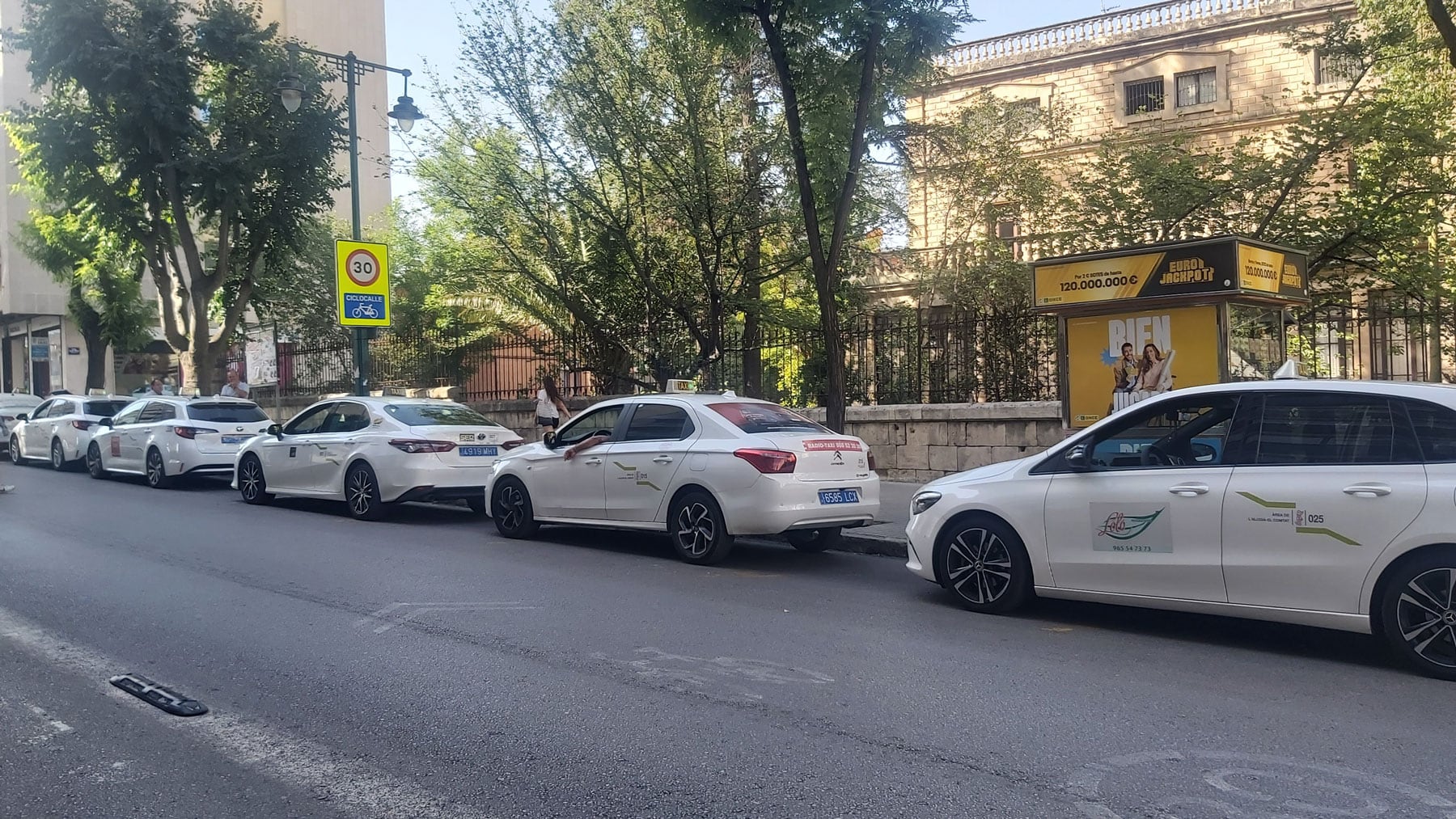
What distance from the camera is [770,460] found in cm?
895

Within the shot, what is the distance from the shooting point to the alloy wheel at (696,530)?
30.4 ft

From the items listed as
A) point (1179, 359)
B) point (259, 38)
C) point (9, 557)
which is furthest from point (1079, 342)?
point (259, 38)

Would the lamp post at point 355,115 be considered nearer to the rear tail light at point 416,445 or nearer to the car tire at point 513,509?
the rear tail light at point 416,445

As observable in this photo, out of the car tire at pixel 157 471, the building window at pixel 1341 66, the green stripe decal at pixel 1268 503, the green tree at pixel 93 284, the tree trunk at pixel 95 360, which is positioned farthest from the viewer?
the tree trunk at pixel 95 360

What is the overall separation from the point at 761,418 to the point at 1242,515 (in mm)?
4307

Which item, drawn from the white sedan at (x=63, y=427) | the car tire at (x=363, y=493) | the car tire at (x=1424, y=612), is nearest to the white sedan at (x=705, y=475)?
the car tire at (x=363, y=493)

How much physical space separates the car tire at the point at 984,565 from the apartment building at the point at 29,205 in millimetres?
33699

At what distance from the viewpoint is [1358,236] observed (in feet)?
51.2

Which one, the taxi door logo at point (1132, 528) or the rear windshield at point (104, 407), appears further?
the rear windshield at point (104, 407)

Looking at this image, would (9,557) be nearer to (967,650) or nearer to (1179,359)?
(967,650)

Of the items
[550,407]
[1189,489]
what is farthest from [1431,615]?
[550,407]

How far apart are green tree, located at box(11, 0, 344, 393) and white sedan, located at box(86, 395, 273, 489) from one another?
17.0ft

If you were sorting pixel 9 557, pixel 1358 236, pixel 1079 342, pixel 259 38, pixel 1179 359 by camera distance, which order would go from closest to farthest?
1. pixel 9 557
2. pixel 1179 359
3. pixel 1079 342
4. pixel 1358 236
5. pixel 259 38

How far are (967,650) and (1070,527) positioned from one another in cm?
116
